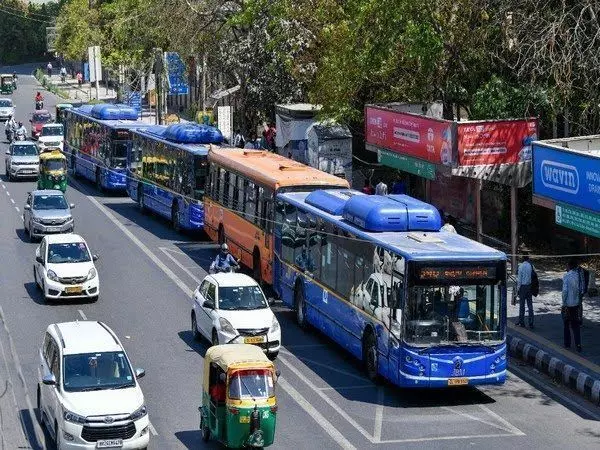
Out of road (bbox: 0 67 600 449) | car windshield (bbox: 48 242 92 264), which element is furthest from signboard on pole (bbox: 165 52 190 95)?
car windshield (bbox: 48 242 92 264)

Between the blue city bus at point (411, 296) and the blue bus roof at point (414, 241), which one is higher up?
the blue bus roof at point (414, 241)

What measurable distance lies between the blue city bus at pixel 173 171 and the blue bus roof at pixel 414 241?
12589 mm

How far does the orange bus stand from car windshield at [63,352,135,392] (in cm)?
1164

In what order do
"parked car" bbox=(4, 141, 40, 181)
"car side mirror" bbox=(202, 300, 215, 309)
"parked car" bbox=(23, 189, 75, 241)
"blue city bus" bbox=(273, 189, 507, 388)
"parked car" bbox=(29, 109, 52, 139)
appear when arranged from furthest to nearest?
1. "parked car" bbox=(29, 109, 52, 139)
2. "parked car" bbox=(4, 141, 40, 181)
3. "parked car" bbox=(23, 189, 75, 241)
4. "car side mirror" bbox=(202, 300, 215, 309)
5. "blue city bus" bbox=(273, 189, 507, 388)

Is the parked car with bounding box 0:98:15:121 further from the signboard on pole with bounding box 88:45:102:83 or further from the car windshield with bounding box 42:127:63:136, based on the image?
the car windshield with bounding box 42:127:63:136

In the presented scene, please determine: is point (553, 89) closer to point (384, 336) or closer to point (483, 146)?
point (483, 146)

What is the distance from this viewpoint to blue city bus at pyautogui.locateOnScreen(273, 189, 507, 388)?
2319 centimetres

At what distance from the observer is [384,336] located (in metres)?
24.0

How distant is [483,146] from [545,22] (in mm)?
3868

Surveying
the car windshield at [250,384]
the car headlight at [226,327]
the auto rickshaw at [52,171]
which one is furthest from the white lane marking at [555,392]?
the auto rickshaw at [52,171]

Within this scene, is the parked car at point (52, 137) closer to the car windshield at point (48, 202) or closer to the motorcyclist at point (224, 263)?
the car windshield at point (48, 202)

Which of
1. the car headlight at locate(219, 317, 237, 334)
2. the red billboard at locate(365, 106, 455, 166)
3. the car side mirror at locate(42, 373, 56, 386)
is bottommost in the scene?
the car headlight at locate(219, 317, 237, 334)

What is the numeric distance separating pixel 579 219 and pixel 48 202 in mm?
19961

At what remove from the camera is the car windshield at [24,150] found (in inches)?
2218
